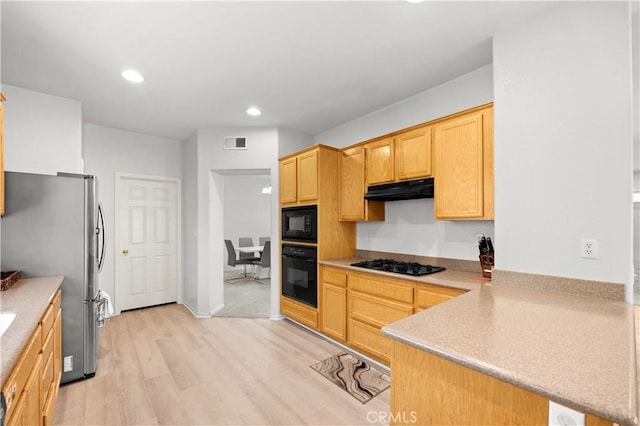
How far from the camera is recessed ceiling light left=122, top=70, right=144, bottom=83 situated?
2.58 m

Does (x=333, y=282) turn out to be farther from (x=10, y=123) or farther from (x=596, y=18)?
(x=10, y=123)

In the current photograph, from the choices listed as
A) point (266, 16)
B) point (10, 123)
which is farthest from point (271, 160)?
point (10, 123)

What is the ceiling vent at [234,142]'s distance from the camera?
415 cm

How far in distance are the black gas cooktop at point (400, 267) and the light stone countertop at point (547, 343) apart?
0.94m

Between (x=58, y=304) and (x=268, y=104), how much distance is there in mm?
2658

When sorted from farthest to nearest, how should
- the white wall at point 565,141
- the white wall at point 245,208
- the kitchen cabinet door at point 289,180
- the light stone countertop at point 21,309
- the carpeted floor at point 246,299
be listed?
→ the white wall at point 245,208 < the carpeted floor at point 246,299 < the kitchen cabinet door at point 289,180 < the white wall at point 565,141 < the light stone countertop at point 21,309

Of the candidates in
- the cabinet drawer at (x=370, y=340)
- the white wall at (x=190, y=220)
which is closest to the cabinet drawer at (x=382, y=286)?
the cabinet drawer at (x=370, y=340)

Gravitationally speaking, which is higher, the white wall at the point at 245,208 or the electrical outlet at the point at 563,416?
the white wall at the point at 245,208

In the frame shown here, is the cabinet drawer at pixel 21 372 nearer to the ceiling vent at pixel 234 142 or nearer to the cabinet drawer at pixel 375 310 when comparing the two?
the cabinet drawer at pixel 375 310

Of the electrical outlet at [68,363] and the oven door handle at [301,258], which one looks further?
the oven door handle at [301,258]

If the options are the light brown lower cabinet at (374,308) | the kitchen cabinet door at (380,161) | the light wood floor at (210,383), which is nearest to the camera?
the light wood floor at (210,383)

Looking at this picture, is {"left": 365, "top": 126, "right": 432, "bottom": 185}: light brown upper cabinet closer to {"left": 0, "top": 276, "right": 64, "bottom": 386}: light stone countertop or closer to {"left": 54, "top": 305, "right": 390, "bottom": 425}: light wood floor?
{"left": 54, "top": 305, "right": 390, "bottom": 425}: light wood floor

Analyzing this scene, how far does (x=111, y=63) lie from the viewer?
2436 mm

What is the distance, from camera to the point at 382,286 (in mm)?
2672
